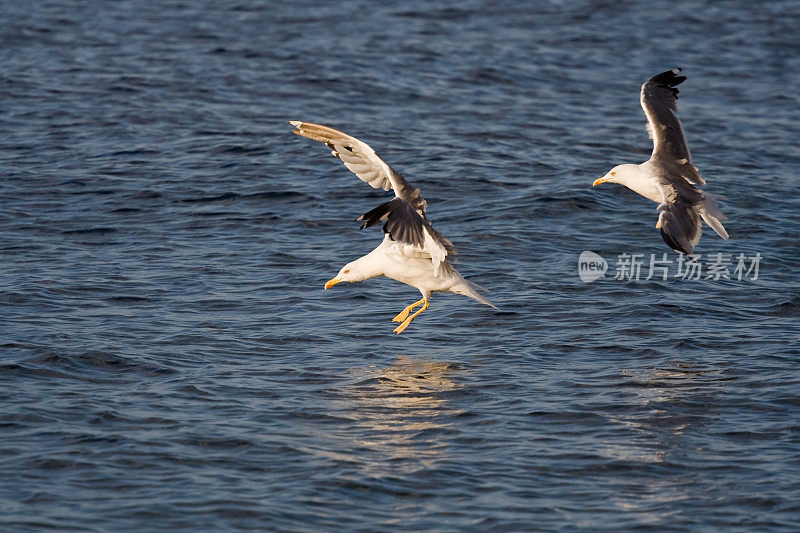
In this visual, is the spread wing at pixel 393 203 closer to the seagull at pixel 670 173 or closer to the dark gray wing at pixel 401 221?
the dark gray wing at pixel 401 221

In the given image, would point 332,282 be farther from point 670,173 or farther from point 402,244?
point 670,173

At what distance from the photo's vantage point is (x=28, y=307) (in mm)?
11953

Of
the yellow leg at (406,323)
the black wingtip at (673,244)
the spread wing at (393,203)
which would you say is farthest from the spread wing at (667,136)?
the yellow leg at (406,323)

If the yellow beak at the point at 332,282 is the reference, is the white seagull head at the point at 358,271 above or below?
above

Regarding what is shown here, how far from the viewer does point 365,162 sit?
1127 centimetres

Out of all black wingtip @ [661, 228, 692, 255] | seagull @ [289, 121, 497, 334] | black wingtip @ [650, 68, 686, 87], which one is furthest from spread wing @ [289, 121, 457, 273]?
black wingtip @ [650, 68, 686, 87]

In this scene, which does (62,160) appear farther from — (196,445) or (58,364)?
(196,445)

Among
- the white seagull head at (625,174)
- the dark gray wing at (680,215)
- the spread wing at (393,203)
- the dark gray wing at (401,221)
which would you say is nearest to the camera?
the dark gray wing at (401,221)

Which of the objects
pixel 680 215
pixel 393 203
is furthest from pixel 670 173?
pixel 393 203

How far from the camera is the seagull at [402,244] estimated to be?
10578 millimetres

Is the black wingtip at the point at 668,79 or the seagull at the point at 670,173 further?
the black wingtip at the point at 668,79

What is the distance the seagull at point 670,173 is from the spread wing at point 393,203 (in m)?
2.49

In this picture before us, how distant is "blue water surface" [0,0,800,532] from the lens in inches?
325

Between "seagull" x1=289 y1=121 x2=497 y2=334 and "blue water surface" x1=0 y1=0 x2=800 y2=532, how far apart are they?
0.56 meters
